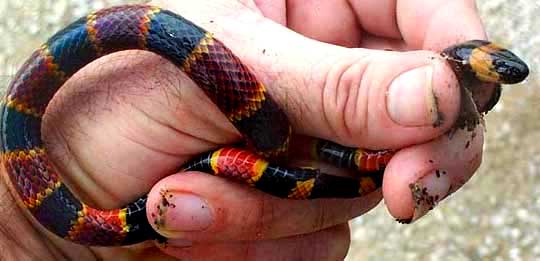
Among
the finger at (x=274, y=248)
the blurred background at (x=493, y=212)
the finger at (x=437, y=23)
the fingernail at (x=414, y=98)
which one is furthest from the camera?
the blurred background at (x=493, y=212)

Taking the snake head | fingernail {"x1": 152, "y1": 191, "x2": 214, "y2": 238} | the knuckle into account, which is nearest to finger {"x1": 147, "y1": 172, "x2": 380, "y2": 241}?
fingernail {"x1": 152, "y1": 191, "x2": 214, "y2": 238}

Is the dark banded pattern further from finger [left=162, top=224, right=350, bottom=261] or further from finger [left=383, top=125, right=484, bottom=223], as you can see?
finger [left=162, top=224, right=350, bottom=261]

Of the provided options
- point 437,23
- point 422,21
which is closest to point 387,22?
point 422,21

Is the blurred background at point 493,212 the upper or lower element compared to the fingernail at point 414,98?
lower

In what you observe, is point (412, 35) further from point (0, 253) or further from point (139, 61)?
point (0, 253)

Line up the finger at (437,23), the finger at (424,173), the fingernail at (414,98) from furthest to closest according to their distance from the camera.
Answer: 1. the finger at (437,23)
2. the finger at (424,173)
3. the fingernail at (414,98)

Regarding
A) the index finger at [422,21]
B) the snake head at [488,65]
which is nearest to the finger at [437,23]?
the index finger at [422,21]

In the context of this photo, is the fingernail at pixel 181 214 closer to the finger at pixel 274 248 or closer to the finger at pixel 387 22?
the finger at pixel 274 248
